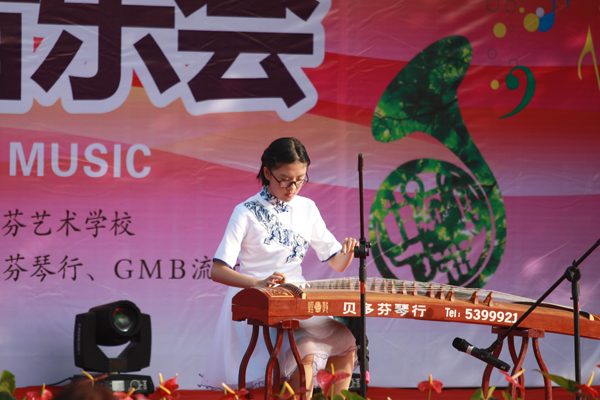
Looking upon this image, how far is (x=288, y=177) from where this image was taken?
7.74 ft

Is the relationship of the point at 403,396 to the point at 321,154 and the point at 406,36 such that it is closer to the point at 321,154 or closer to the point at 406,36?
the point at 321,154

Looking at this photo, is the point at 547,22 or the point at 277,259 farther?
the point at 547,22

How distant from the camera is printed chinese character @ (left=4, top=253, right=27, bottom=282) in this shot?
11.0 feet

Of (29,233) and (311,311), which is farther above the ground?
(29,233)

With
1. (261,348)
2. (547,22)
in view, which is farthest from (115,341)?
(547,22)

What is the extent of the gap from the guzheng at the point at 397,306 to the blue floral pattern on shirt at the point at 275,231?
144 millimetres

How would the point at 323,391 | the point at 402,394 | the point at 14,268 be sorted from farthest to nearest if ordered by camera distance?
the point at 402,394
the point at 14,268
the point at 323,391

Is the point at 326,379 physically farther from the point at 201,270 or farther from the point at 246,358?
the point at 201,270

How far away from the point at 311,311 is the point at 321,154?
1.68 m

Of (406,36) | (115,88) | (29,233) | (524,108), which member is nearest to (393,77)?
(406,36)

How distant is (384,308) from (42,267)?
6.82 ft

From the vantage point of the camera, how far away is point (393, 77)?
12.1 ft

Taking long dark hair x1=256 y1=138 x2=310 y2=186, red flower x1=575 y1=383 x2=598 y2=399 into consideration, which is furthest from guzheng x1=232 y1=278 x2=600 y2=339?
red flower x1=575 y1=383 x2=598 y2=399

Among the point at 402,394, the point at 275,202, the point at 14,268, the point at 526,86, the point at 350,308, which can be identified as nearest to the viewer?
the point at 350,308
